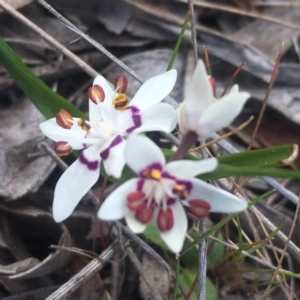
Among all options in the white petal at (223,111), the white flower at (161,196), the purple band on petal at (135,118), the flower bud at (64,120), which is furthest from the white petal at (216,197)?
the flower bud at (64,120)

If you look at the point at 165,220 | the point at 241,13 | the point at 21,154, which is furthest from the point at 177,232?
the point at 241,13

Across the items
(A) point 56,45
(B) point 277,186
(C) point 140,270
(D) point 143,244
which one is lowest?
(C) point 140,270

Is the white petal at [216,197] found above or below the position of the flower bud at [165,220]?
above

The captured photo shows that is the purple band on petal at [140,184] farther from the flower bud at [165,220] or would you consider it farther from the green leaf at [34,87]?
the green leaf at [34,87]

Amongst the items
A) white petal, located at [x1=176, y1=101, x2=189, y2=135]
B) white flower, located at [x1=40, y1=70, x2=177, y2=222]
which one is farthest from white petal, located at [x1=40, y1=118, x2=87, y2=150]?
white petal, located at [x1=176, y1=101, x2=189, y2=135]

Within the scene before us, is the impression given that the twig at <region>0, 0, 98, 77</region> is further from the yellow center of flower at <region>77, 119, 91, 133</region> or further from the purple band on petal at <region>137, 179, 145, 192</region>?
the purple band on petal at <region>137, 179, 145, 192</region>

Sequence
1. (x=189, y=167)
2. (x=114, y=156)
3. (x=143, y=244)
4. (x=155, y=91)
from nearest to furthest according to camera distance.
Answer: (x=189, y=167) < (x=114, y=156) < (x=155, y=91) < (x=143, y=244)

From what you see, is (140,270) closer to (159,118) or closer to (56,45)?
(159,118)

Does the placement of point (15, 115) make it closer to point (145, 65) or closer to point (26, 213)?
point (26, 213)
